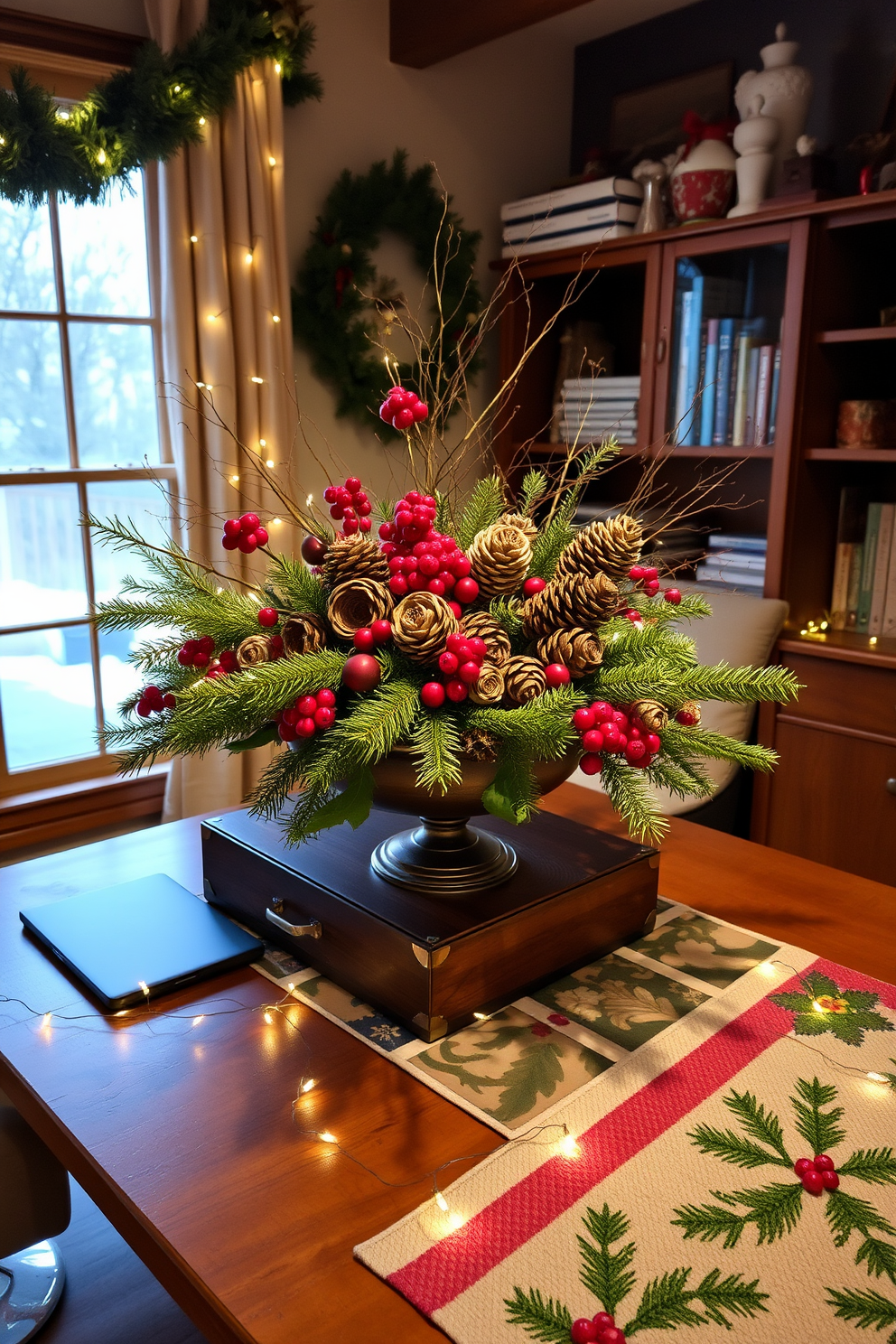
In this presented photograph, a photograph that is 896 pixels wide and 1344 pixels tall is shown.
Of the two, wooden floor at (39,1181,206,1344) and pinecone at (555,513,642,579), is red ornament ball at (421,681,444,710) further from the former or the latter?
wooden floor at (39,1181,206,1344)

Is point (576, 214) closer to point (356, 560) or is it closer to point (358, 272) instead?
point (358, 272)

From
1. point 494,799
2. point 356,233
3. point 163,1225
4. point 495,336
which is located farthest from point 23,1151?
point 495,336

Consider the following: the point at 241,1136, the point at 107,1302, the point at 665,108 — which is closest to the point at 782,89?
the point at 665,108

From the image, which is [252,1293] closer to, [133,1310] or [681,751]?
[681,751]

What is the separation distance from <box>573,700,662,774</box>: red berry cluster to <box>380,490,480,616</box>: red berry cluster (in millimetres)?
175

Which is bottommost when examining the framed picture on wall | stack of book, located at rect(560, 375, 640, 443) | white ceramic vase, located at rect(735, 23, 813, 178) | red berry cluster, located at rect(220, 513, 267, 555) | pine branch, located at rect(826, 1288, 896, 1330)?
pine branch, located at rect(826, 1288, 896, 1330)

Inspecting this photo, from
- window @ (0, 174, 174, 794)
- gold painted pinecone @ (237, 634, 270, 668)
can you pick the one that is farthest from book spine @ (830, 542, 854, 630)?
gold painted pinecone @ (237, 634, 270, 668)

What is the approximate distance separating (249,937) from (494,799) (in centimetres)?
41

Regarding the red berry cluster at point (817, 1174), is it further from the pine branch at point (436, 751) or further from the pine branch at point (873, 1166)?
the pine branch at point (436, 751)

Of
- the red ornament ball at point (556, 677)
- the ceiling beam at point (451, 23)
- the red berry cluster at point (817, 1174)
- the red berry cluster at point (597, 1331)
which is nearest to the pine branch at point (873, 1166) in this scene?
the red berry cluster at point (817, 1174)

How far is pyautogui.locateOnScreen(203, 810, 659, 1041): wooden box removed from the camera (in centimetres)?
98

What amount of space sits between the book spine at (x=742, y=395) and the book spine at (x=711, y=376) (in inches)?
2.4

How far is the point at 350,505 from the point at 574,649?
0.96 feet

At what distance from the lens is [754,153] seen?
101 inches
